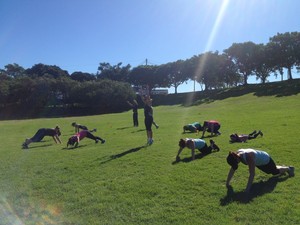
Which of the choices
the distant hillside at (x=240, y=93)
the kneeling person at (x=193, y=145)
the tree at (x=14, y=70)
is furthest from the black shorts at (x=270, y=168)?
the tree at (x=14, y=70)

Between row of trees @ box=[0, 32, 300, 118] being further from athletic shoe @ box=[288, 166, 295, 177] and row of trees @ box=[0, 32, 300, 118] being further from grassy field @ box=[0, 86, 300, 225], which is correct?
athletic shoe @ box=[288, 166, 295, 177]

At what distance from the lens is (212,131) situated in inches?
738

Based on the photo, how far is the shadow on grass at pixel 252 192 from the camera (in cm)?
801

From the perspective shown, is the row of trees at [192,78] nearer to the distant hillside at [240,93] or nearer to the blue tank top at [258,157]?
the distant hillside at [240,93]

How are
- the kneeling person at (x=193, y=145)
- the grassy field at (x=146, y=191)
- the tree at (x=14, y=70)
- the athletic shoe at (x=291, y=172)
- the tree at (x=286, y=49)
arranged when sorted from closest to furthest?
the grassy field at (x=146, y=191), the athletic shoe at (x=291, y=172), the kneeling person at (x=193, y=145), the tree at (x=286, y=49), the tree at (x=14, y=70)

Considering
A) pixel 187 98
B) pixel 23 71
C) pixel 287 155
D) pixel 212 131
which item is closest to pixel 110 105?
pixel 187 98

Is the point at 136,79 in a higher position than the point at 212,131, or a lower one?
higher

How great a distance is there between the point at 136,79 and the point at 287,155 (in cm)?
10087

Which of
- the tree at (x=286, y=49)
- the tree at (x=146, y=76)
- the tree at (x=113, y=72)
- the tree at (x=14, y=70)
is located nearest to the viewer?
the tree at (x=286, y=49)

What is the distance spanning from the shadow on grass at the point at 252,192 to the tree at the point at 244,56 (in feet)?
264

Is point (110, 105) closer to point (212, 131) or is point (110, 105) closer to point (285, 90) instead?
point (285, 90)

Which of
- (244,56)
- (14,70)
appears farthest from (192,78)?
(14,70)

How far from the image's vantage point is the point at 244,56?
86.4 metres

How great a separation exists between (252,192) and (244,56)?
8225 cm
